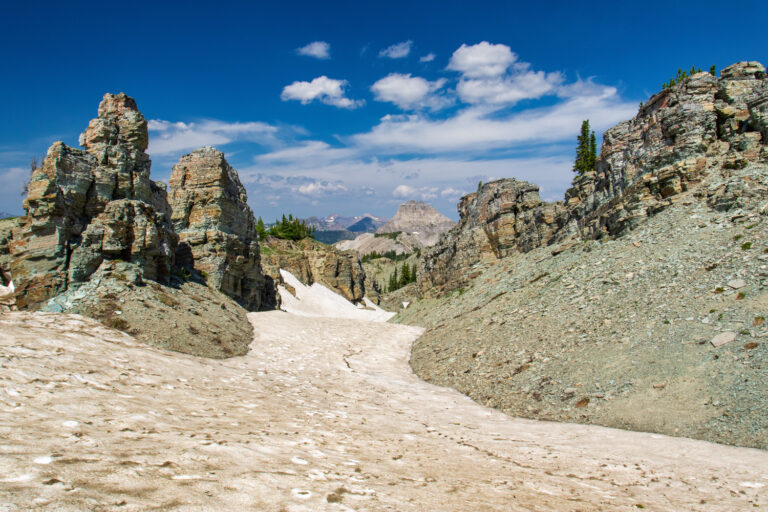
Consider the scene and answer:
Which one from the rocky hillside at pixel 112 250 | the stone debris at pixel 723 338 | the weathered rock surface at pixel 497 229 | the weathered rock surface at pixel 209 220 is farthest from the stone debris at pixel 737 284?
the weathered rock surface at pixel 209 220

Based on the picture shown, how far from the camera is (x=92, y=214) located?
72.1ft

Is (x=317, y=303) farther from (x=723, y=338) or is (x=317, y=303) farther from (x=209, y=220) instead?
(x=723, y=338)

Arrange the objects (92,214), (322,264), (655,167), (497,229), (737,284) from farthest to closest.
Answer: (322,264), (497,229), (655,167), (92,214), (737,284)

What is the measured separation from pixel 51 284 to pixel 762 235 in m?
31.0

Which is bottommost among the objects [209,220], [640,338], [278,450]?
[278,450]

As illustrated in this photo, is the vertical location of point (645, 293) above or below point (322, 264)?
below

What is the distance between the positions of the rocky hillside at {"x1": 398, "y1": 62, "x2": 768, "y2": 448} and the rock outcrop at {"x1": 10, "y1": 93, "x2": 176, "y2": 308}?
17122mm

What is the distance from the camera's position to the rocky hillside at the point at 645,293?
12.2 metres

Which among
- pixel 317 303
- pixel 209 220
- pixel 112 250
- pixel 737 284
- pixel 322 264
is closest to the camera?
pixel 737 284

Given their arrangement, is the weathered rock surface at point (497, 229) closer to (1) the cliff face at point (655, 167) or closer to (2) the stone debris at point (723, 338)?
(1) the cliff face at point (655, 167)

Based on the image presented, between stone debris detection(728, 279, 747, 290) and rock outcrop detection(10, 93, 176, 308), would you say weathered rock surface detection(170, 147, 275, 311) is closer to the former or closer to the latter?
rock outcrop detection(10, 93, 176, 308)

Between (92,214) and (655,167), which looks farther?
(655,167)

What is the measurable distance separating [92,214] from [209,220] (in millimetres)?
13259

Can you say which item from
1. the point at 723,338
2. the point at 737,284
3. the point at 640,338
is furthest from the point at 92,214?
the point at 737,284
